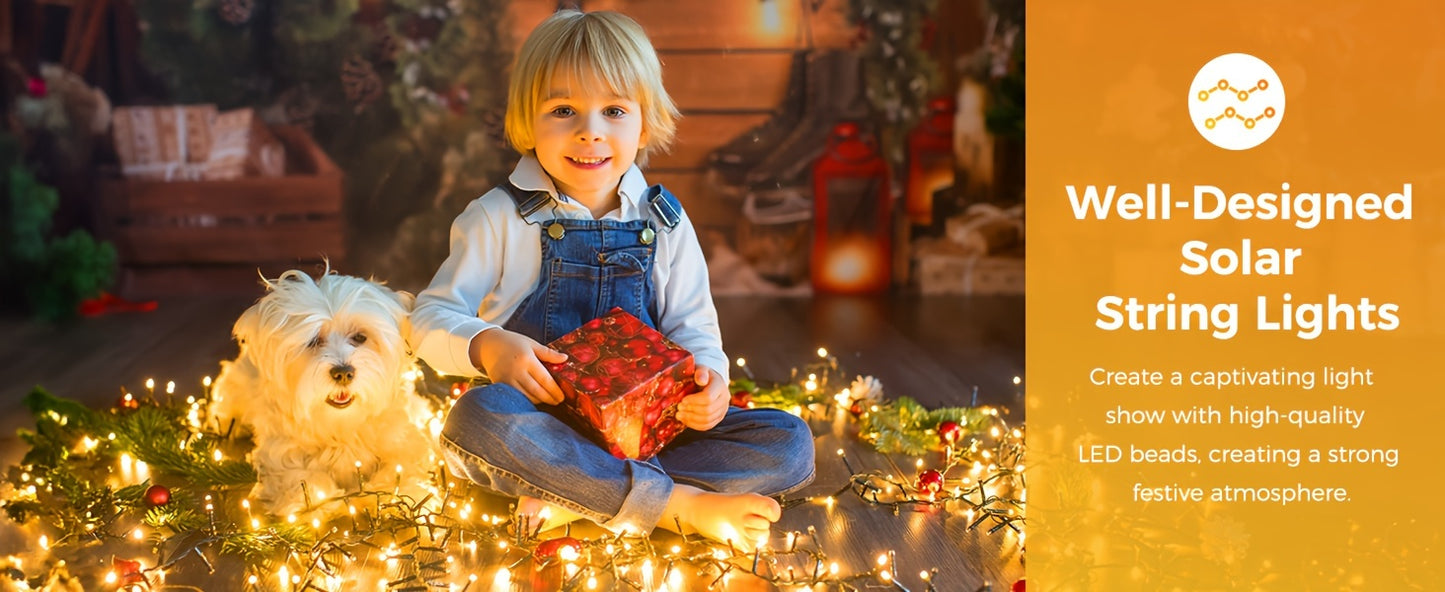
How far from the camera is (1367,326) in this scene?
132 cm

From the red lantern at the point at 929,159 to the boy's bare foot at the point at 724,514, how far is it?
6.80ft

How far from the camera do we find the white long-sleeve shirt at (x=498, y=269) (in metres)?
1.68

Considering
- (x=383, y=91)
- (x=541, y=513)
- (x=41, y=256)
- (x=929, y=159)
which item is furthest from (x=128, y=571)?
(x=929, y=159)

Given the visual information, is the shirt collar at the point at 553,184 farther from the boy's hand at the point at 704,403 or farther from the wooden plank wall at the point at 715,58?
the wooden plank wall at the point at 715,58

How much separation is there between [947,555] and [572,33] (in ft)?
2.40

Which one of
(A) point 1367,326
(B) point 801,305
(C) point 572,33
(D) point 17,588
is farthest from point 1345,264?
(B) point 801,305

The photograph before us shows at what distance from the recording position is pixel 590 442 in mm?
1629

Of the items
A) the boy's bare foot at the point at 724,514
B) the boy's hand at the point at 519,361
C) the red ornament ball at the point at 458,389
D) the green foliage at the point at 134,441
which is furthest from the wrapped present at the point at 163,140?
the boy's bare foot at the point at 724,514

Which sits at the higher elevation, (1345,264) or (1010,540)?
(1345,264)

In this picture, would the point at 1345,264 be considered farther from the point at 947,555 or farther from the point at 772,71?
the point at 772,71

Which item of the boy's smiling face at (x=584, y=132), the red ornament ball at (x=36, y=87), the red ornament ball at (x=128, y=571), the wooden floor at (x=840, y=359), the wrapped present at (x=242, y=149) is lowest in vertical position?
the wooden floor at (x=840, y=359)

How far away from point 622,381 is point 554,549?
198mm

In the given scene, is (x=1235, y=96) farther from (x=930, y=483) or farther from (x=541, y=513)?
(x=541, y=513)

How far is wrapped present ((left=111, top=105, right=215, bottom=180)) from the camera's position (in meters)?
3.47
